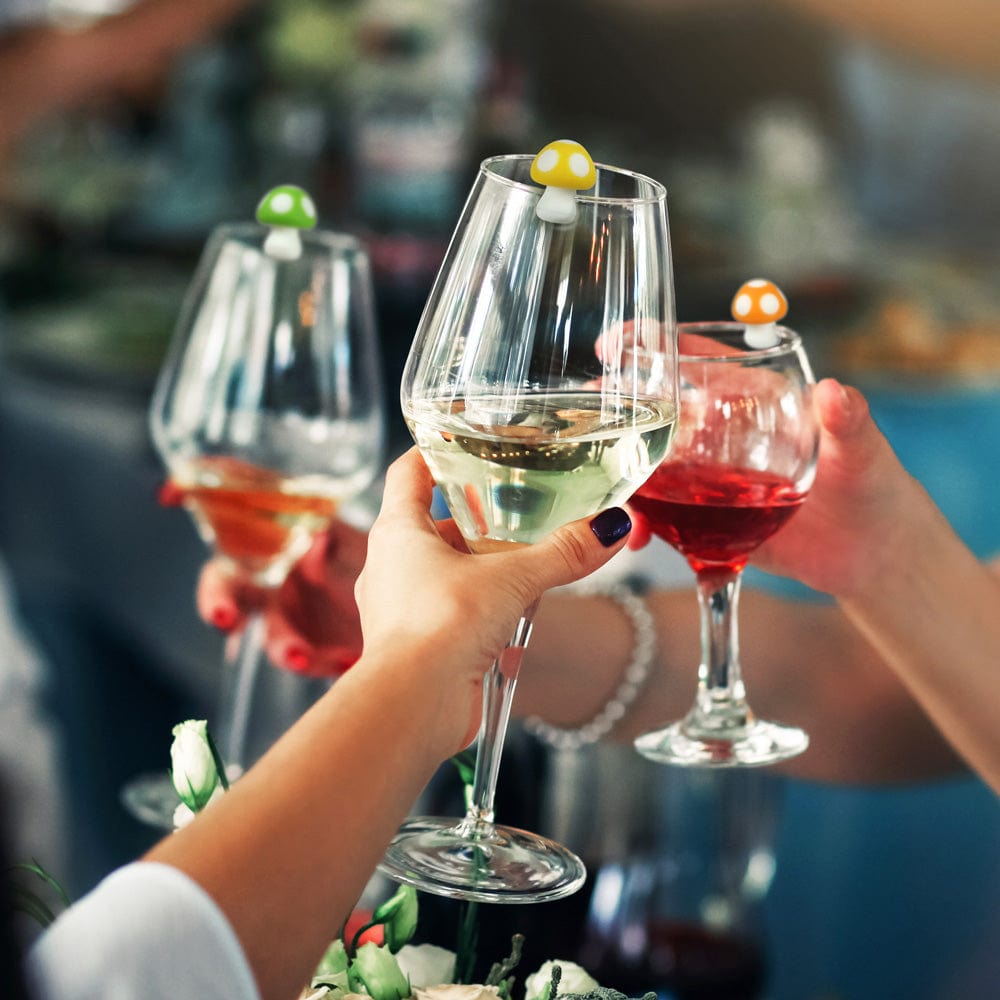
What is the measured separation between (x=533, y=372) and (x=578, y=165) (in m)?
0.10

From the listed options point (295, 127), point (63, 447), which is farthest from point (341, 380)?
Result: point (295, 127)

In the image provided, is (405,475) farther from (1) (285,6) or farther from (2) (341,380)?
(1) (285,6)

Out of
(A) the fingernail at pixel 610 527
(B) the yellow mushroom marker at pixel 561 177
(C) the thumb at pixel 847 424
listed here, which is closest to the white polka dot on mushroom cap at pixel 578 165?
(B) the yellow mushroom marker at pixel 561 177

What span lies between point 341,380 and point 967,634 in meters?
0.53

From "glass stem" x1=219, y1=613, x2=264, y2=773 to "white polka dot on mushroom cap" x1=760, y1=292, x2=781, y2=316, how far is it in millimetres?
514

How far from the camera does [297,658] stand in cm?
112

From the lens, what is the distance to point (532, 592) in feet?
2.04

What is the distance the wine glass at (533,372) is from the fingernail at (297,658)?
438mm

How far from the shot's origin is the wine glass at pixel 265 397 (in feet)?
3.59

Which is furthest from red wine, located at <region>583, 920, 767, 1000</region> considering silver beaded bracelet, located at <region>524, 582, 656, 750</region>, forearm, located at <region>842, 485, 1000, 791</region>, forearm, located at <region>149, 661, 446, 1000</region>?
forearm, located at <region>149, 661, 446, 1000</region>

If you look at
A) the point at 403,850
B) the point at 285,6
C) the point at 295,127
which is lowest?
the point at 403,850

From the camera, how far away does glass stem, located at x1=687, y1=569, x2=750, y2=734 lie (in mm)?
863

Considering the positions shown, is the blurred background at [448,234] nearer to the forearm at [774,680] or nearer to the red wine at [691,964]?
the red wine at [691,964]

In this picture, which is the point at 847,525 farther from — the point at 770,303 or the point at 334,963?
the point at 334,963
